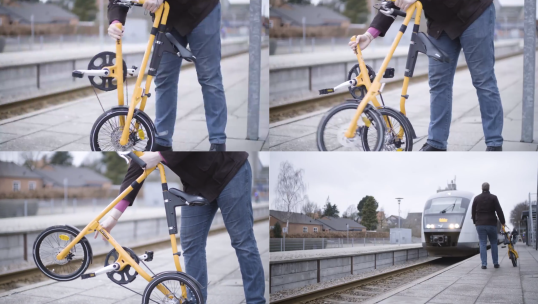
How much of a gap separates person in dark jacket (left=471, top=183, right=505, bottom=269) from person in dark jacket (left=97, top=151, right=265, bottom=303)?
4.16ft

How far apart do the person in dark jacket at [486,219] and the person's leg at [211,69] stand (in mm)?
1493

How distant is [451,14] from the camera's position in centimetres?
271

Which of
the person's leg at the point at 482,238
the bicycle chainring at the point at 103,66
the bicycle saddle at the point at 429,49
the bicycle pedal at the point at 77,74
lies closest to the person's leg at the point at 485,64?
the bicycle saddle at the point at 429,49

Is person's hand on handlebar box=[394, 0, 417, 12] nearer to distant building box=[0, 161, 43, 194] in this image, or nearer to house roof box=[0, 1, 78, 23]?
house roof box=[0, 1, 78, 23]

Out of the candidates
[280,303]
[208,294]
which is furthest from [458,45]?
A: [208,294]

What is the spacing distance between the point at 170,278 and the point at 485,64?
1842 mm

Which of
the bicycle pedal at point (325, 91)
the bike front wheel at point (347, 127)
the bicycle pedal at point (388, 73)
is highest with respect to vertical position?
the bicycle pedal at point (388, 73)

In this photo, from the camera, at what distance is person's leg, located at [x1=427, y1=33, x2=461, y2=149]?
9.15 feet

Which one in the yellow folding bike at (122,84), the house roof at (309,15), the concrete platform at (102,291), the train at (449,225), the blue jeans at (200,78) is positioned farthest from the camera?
the train at (449,225)

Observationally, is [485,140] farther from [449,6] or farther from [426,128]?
[449,6]

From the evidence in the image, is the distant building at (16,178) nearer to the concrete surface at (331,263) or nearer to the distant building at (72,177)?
the distant building at (72,177)

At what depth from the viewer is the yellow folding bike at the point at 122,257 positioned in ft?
9.02

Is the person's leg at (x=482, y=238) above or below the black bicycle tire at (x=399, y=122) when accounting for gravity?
below

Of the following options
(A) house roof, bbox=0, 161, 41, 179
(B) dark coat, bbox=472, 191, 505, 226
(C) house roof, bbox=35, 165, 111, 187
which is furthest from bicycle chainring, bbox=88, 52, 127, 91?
(B) dark coat, bbox=472, 191, 505, 226
